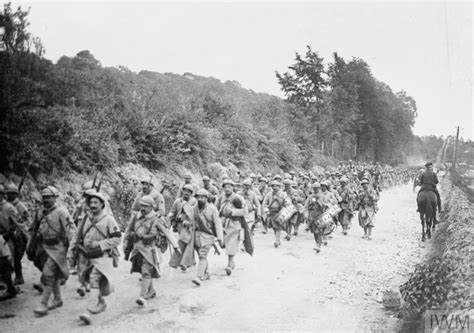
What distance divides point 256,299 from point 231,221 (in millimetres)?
2275

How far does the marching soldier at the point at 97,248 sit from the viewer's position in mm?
5914

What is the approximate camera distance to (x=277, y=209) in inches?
459

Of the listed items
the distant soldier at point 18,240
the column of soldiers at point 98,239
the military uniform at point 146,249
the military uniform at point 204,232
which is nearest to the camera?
the column of soldiers at point 98,239

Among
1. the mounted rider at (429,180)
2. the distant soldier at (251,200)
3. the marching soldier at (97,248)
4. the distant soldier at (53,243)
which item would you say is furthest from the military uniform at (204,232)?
the mounted rider at (429,180)

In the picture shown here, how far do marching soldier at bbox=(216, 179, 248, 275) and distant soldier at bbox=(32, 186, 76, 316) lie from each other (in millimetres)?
3375

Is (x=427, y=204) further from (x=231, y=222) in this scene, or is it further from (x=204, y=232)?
(x=204, y=232)

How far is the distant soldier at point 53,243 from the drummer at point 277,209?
6.28m

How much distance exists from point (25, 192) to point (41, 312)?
452cm

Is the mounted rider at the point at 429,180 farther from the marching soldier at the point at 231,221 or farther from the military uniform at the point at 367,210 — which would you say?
the marching soldier at the point at 231,221

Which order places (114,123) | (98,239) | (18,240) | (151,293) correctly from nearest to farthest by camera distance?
1. (98,239)
2. (151,293)
3. (18,240)
4. (114,123)

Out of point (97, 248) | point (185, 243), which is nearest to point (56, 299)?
point (97, 248)

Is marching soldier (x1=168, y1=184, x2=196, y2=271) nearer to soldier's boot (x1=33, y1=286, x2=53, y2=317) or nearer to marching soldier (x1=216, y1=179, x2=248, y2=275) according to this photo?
marching soldier (x1=216, y1=179, x2=248, y2=275)

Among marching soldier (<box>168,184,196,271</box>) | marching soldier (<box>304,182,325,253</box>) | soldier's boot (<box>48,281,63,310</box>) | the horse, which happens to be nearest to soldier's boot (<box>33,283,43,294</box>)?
soldier's boot (<box>48,281,63,310</box>)

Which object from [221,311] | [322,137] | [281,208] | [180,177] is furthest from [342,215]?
[322,137]
